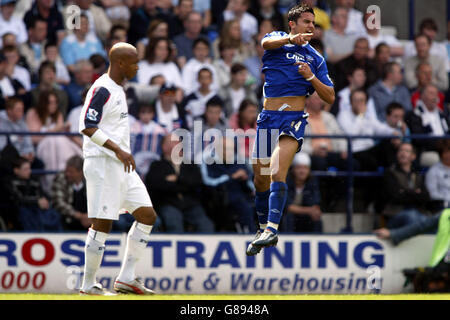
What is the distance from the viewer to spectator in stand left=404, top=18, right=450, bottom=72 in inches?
591

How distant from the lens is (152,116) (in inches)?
483

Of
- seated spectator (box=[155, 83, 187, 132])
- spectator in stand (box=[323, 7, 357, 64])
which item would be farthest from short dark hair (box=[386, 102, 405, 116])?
seated spectator (box=[155, 83, 187, 132])

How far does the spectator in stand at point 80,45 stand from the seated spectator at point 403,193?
179 inches

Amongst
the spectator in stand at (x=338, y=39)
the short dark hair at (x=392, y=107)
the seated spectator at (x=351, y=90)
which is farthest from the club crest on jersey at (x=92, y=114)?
the spectator in stand at (x=338, y=39)

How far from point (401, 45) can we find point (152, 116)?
509 centimetres

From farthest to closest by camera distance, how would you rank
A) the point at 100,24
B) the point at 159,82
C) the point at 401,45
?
the point at 401,45
the point at 100,24
the point at 159,82

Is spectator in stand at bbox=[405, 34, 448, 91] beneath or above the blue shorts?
above

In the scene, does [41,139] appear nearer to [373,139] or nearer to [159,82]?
[159,82]

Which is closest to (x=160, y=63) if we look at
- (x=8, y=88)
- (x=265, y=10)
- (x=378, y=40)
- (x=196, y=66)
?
(x=196, y=66)

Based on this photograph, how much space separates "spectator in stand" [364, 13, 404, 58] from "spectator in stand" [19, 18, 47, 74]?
4936 mm

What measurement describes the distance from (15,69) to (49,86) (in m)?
0.74

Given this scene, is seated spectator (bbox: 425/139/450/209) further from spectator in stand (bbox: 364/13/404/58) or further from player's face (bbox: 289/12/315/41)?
player's face (bbox: 289/12/315/41)
